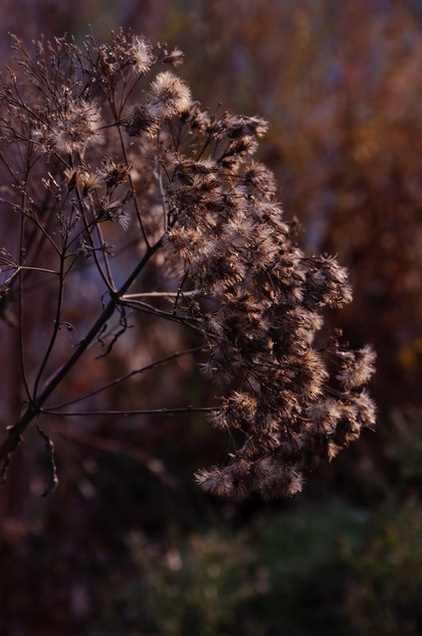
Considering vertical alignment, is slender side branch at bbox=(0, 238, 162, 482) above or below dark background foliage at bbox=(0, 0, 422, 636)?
below

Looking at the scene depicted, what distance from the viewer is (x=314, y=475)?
274 inches

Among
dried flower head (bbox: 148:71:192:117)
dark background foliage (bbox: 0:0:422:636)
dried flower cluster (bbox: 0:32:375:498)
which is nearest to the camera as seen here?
dried flower cluster (bbox: 0:32:375:498)

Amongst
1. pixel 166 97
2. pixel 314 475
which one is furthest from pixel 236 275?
pixel 314 475

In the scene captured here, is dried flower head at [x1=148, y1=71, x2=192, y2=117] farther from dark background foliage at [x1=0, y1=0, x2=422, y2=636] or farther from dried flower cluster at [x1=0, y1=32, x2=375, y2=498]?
dark background foliage at [x1=0, y1=0, x2=422, y2=636]

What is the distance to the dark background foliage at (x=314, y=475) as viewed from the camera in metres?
4.90

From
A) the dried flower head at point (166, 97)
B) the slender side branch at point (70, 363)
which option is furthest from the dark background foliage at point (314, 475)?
the dried flower head at point (166, 97)

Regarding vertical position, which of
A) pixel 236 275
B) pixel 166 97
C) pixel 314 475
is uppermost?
pixel 314 475

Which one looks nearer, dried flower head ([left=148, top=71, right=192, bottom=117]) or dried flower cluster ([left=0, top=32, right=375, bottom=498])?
dried flower cluster ([left=0, top=32, right=375, bottom=498])

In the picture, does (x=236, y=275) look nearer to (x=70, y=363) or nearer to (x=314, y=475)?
(x=70, y=363)

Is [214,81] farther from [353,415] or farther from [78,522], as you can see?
[353,415]

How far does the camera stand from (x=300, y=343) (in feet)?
6.25

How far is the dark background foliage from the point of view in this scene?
4898 mm

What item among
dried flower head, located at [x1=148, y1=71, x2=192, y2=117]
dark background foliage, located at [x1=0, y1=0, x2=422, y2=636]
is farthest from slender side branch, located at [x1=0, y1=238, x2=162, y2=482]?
dark background foliage, located at [x1=0, y1=0, x2=422, y2=636]

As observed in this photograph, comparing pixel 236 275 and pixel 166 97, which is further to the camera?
pixel 166 97
